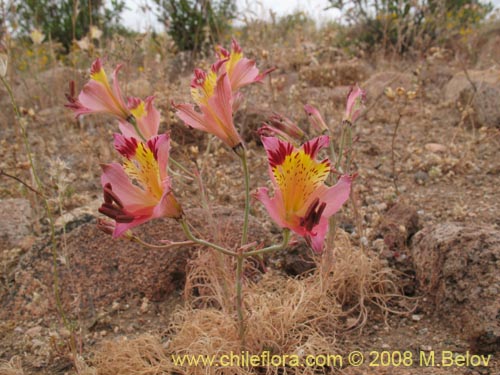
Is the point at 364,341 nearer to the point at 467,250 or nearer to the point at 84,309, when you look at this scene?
the point at 467,250

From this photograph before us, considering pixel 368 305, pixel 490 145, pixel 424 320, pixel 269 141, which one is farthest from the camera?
pixel 490 145

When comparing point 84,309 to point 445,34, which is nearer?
point 84,309

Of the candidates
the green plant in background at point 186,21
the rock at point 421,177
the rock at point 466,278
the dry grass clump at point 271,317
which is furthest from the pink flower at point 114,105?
the green plant in background at point 186,21

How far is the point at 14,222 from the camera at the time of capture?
2.85 meters

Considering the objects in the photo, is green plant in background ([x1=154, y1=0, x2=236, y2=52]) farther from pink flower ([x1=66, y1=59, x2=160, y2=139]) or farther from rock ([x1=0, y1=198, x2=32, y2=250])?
pink flower ([x1=66, y1=59, x2=160, y2=139])

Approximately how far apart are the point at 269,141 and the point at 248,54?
2.95 metres

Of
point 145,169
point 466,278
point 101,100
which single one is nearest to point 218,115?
point 145,169

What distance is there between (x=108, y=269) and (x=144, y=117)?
1.04m

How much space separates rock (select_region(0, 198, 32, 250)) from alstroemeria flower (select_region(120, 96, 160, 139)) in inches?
63.7

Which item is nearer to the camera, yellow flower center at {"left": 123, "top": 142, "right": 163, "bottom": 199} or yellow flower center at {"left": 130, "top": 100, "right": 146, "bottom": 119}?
yellow flower center at {"left": 123, "top": 142, "right": 163, "bottom": 199}

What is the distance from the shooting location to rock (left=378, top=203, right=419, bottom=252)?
2.28 metres

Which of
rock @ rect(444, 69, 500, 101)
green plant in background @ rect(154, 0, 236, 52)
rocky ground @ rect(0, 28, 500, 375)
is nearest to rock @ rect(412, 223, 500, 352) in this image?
rocky ground @ rect(0, 28, 500, 375)

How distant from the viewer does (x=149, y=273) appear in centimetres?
228

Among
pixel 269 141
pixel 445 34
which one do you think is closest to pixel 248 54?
pixel 269 141
